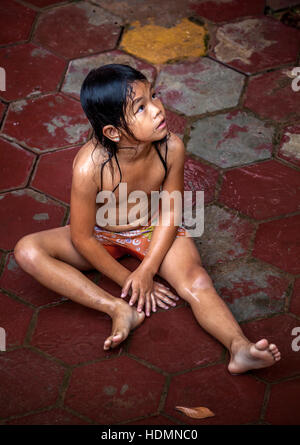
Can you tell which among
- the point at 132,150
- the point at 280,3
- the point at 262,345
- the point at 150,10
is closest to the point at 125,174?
the point at 132,150

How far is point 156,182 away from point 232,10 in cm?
175

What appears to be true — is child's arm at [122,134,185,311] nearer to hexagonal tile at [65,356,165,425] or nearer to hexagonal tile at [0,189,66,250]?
hexagonal tile at [65,356,165,425]

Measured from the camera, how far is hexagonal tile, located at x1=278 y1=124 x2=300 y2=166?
308 centimetres

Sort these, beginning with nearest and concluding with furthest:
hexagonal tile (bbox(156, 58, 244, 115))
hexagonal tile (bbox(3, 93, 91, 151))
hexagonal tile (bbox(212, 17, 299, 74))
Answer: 1. hexagonal tile (bbox(3, 93, 91, 151))
2. hexagonal tile (bbox(156, 58, 244, 115))
3. hexagonal tile (bbox(212, 17, 299, 74))

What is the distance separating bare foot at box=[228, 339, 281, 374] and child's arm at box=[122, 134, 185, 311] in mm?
424

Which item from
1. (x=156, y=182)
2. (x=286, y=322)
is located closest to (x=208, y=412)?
(x=286, y=322)

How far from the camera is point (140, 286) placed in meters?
2.50

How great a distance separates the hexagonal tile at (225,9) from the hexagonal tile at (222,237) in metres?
1.42

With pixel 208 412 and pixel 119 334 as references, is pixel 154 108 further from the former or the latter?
pixel 208 412

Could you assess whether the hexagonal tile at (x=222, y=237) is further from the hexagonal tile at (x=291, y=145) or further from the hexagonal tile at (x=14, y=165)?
the hexagonal tile at (x=14, y=165)

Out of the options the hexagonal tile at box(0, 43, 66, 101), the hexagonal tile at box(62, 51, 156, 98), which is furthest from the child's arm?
the hexagonal tile at box(0, 43, 66, 101)

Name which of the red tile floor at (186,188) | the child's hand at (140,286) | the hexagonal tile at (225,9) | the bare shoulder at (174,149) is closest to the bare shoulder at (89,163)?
the bare shoulder at (174,149)

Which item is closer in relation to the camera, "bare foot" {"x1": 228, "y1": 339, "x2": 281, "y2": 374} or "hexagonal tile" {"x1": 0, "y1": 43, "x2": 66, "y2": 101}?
"bare foot" {"x1": 228, "y1": 339, "x2": 281, "y2": 374}
